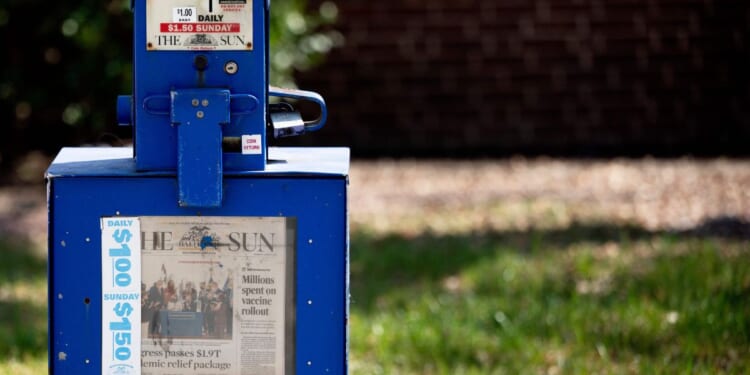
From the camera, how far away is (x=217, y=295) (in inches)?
122

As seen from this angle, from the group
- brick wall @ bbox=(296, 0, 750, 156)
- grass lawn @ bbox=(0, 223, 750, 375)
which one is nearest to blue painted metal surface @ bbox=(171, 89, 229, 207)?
grass lawn @ bbox=(0, 223, 750, 375)

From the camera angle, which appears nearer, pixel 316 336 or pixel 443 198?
pixel 316 336

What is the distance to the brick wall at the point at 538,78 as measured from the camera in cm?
953

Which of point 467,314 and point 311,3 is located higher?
point 311,3

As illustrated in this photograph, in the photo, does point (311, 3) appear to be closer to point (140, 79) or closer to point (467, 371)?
point (467, 371)

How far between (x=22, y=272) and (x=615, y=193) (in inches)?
165

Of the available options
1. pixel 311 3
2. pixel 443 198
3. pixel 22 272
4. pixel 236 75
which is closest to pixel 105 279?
pixel 236 75

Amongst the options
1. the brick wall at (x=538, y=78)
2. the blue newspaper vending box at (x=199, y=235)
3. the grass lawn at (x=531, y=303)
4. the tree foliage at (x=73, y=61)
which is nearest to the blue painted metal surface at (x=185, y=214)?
the blue newspaper vending box at (x=199, y=235)

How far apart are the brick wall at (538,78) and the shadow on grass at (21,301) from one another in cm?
359

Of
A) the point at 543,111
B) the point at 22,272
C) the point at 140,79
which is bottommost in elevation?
the point at 22,272

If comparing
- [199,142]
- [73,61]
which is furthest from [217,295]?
[73,61]

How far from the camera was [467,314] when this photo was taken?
521 cm

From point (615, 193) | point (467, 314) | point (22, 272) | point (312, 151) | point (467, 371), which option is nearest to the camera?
point (312, 151)

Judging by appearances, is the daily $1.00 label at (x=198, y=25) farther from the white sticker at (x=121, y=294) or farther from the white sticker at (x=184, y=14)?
the white sticker at (x=121, y=294)
